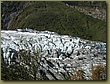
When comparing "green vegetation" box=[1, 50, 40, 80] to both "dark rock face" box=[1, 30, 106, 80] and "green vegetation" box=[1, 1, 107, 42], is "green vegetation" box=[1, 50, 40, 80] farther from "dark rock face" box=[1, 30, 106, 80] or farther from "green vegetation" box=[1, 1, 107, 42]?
"green vegetation" box=[1, 1, 107, 42]

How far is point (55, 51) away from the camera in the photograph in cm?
278

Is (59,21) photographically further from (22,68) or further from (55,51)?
(22,68)

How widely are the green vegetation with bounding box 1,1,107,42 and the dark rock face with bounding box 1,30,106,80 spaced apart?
0.07 m

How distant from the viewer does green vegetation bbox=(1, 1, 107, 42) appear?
2793 millimetres

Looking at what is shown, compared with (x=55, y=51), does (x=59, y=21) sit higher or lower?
higher

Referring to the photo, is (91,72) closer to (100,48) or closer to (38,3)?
(100,48)

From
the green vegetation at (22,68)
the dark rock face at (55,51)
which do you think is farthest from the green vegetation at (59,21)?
the green vegetation at (22,68)

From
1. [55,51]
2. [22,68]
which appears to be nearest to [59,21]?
[55,51]

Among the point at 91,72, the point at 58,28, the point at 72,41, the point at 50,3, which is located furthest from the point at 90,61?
the point at 50,3

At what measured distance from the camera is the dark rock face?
2.77 m

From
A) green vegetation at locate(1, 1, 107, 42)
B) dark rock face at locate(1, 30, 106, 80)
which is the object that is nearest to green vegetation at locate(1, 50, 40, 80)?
dark rock face at locate(1, 30, 106, 80)

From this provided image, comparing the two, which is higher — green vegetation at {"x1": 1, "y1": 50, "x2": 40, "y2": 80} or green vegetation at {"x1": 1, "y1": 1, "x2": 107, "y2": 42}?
green vegetation at {"x1": 1, "y1": 1, "x2": 107, "y2": 42}

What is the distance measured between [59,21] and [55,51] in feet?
1.06

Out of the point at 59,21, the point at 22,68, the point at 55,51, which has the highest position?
the point at 59,21
